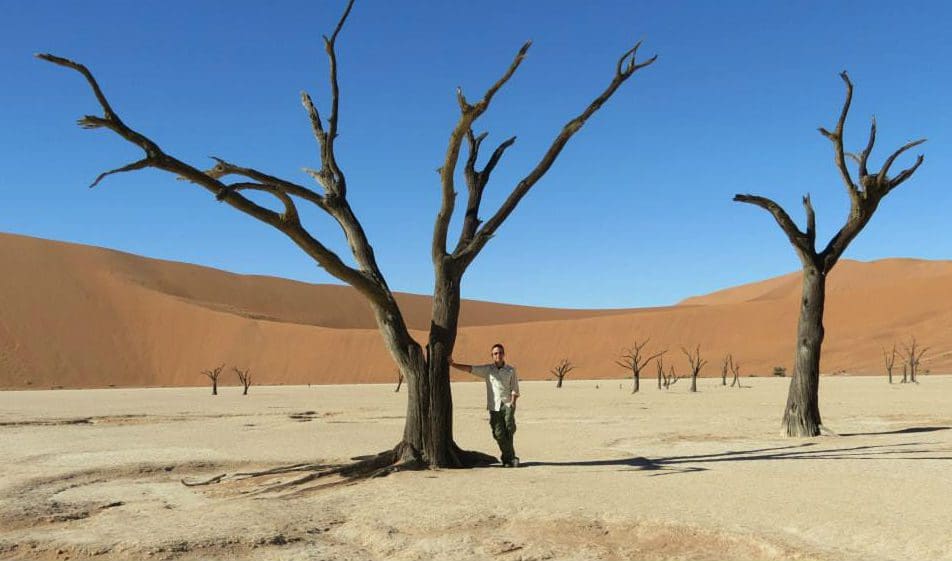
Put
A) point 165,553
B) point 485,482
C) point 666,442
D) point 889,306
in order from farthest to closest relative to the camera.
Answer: point 889,306 → point 666,442 → point 485,482 → point 165,553

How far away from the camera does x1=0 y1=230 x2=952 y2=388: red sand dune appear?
6338cm

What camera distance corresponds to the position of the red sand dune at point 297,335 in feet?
208

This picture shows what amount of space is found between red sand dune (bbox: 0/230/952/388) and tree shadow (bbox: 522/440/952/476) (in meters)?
48.4

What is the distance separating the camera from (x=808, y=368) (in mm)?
14336

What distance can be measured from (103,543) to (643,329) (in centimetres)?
7375

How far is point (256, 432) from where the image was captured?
54.5 ft

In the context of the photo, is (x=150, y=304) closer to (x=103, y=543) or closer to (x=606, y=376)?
(x=606, y=376)

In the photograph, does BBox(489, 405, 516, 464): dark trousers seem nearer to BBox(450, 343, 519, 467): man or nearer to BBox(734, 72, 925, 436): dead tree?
BBox(450, 343, 519, 467): man

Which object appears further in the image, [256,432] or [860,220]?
[256,432]

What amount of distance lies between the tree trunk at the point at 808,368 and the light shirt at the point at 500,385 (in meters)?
5.86

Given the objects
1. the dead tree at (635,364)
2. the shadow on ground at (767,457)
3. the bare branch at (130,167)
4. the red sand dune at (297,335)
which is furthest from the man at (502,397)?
the red sand dune at (297,335)

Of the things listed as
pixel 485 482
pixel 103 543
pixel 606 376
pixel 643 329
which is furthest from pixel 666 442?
pixel 643 329

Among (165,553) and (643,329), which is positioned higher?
(643,329)

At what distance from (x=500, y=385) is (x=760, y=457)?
3524mm
